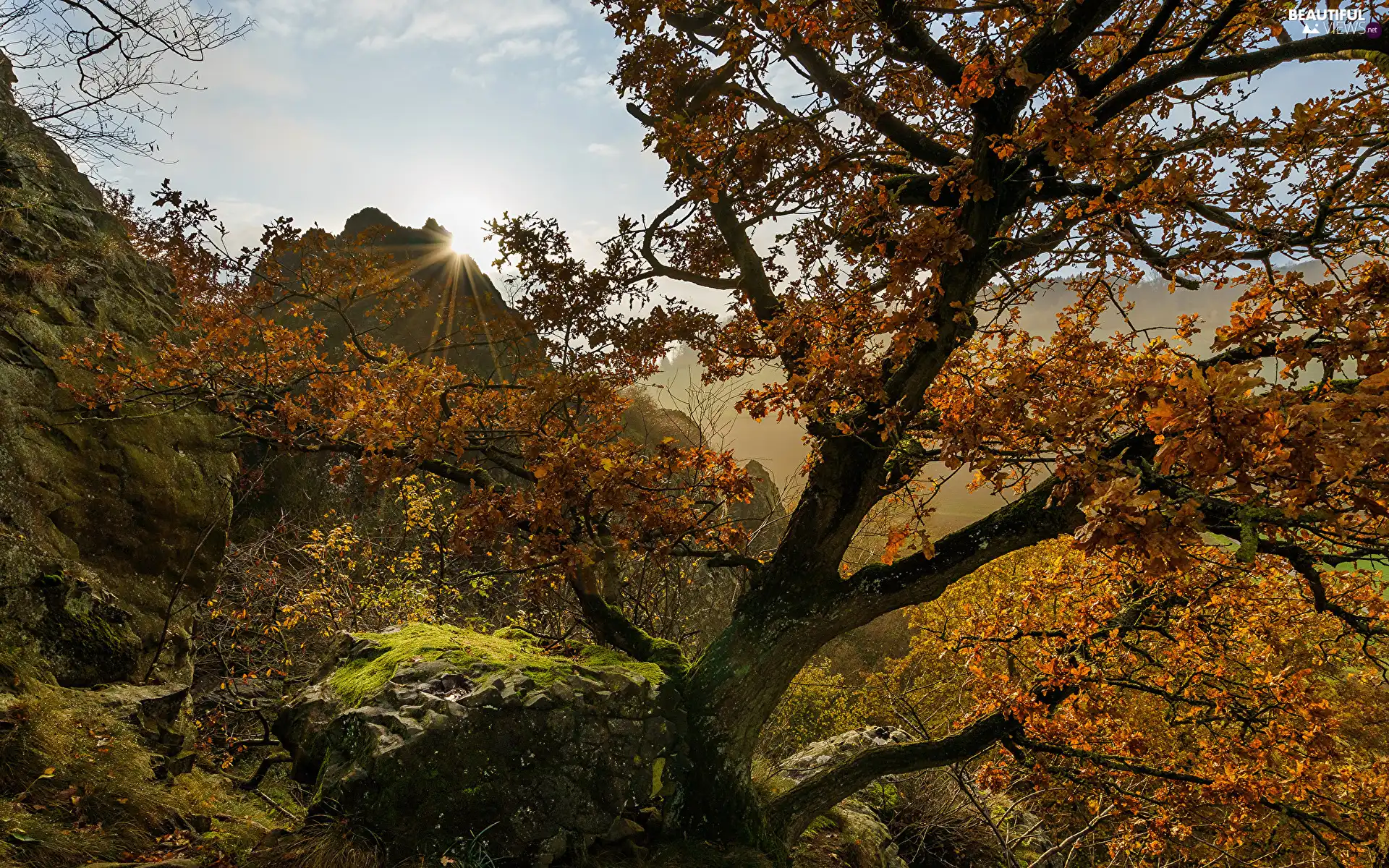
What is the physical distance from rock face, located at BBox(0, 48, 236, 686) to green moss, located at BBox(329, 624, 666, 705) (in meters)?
2.12

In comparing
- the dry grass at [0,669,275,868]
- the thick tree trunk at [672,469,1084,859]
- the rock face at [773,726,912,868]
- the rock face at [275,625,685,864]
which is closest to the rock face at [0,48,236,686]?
the dry grass at [0,669,275,868]

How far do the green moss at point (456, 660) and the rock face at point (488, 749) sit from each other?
2 cm

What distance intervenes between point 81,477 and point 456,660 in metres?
4.51

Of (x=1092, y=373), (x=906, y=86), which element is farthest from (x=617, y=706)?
(x=906, y=86)

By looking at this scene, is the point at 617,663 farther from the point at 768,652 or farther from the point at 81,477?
the point at 81,477

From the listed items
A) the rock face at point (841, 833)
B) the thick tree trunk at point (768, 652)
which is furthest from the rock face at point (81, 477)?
the rock face at point (841, 833)

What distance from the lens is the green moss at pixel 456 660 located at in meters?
5.38

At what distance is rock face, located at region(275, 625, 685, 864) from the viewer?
461 centimetres

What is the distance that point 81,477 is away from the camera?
20.7 ft

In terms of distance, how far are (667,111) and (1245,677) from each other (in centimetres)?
1258

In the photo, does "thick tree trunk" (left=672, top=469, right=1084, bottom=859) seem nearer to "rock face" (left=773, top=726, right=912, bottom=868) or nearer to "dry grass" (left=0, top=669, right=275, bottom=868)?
"rock face" (left=773, top=726, right=912, bottom=868)

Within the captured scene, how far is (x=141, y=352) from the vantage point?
319 inches

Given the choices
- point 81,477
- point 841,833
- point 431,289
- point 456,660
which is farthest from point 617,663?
point 431,289

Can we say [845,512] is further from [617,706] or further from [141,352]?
[141,352]
